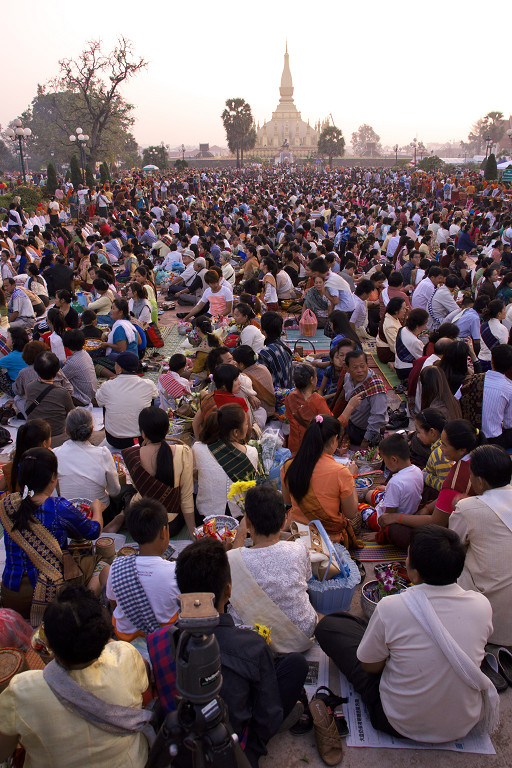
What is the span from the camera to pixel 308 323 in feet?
25.5

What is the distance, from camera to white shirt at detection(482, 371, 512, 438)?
4742 mm

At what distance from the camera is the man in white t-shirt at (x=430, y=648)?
7.38 feet

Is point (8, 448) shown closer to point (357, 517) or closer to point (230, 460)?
point (230, 460)

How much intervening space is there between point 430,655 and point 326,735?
624 mm

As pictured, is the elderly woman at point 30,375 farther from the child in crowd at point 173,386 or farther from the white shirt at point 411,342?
the white shirt at point 411,342

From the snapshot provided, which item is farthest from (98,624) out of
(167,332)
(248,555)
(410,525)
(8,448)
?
(167,332)

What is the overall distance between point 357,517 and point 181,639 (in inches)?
105

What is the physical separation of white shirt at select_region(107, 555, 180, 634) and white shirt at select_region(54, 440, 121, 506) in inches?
48.8

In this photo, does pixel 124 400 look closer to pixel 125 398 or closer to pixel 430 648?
pixel 125 398

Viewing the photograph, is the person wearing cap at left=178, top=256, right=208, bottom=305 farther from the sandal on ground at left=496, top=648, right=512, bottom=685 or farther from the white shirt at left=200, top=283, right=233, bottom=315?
the sandal on ground at left=496, top=648, right=512, bottom=685

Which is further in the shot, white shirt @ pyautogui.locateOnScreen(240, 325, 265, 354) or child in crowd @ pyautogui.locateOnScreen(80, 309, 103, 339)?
child in crowd @ pyautogui.locateOnScreen(80, 309, 103, 339)

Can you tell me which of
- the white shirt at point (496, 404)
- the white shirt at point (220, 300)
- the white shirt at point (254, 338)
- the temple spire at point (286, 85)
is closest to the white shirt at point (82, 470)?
the white shirt at point (254, 338)

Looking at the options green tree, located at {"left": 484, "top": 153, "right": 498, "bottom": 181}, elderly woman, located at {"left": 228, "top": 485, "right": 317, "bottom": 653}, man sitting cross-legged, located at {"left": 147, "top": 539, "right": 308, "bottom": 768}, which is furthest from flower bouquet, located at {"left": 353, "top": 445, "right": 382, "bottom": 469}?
green tree, located at {"left": 484, "top": 153, "right": 498, "bottom": 181}

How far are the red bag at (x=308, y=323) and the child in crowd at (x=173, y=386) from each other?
8.62 ft
